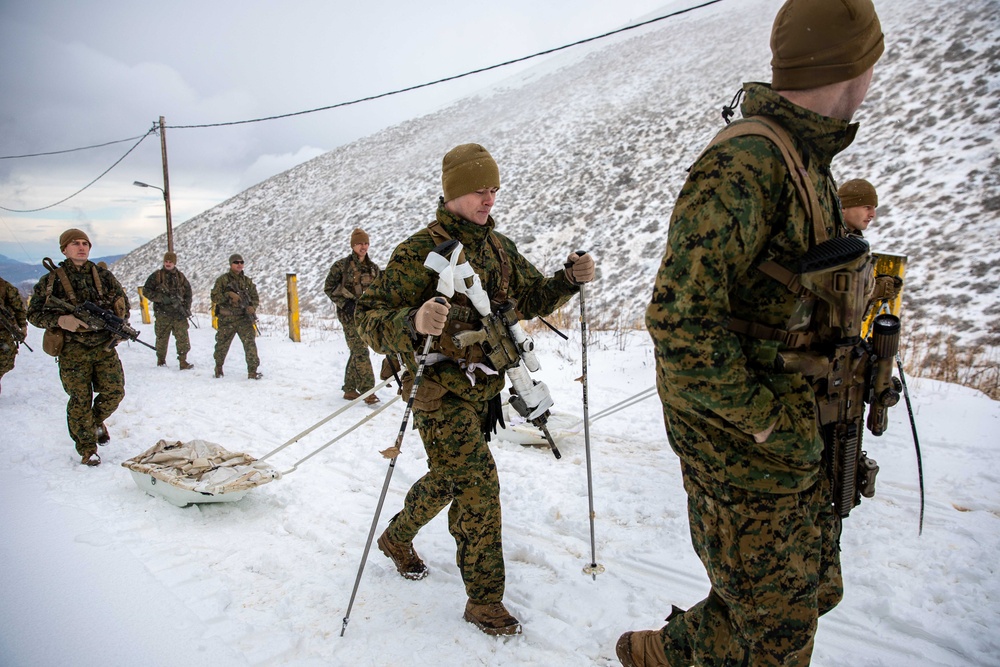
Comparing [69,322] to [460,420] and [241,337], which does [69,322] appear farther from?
[460,420]

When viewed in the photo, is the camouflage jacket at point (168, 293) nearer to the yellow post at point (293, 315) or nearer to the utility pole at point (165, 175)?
the yellow post at point (293, 315)

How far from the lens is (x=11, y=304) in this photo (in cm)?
779

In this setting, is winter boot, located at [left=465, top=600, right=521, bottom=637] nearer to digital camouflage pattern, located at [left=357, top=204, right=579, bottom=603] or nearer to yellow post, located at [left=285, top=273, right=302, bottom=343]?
digital camouflage pattern, located at [left=357, top=204, right=579, bottom=603]

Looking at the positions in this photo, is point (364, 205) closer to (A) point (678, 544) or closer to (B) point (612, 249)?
(B) point (612, 249)

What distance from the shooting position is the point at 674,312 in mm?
1587

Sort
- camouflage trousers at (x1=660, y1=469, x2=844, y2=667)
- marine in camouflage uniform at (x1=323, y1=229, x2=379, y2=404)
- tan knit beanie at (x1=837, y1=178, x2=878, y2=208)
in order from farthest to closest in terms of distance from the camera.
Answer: marine in camouflage uniform at (x1=323, y1=229, x2=379, y2=404), tan knit beanie at (x1=837, y1=178, x2=878, y2=208), camouflage trousers at (x1=660, y1=469, x2=844, y2=667)

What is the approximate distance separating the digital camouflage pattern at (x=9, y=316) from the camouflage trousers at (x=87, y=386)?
3.11m

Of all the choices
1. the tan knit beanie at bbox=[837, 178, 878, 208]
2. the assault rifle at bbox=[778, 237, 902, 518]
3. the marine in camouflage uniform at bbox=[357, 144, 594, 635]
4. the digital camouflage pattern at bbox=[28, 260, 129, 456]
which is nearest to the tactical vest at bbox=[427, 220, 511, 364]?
the marine in camouflage uniform at bbox=[357, 144, 594, 635]

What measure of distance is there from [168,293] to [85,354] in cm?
568

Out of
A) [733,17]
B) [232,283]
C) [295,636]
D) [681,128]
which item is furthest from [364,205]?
[295,636]

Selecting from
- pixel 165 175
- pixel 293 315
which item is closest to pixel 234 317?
pixel 293 315

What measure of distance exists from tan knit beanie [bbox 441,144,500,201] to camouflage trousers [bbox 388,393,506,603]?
1094 millimetres

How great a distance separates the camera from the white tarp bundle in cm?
404

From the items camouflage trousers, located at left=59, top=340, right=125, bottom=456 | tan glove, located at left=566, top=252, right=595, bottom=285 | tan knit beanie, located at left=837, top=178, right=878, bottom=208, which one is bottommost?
camouflage trousers, located at left=59, top=340, right=125, bottom=456
